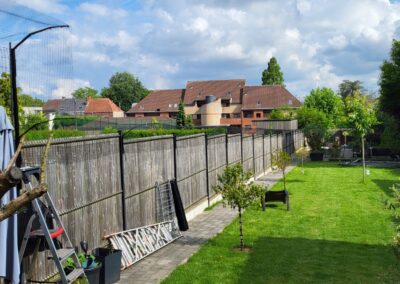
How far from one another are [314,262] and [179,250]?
3.02 meters

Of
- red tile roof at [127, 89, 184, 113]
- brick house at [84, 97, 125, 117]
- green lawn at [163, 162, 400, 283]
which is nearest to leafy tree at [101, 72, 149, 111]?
brick house at [84, 97, 125, 117]

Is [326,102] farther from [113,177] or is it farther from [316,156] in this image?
Answer: [113,177]

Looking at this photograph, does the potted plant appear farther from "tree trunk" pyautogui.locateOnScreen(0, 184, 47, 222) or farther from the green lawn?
"tree trunk" pyautogui.locateOnScreen(0, 184, 47, 222)

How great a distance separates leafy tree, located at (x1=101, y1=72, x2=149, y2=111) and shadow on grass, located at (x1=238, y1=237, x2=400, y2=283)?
114 meters

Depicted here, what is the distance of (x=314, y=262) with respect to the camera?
9.25 meters

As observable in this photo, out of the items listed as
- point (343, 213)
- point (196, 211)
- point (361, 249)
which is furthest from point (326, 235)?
point (196, 211)

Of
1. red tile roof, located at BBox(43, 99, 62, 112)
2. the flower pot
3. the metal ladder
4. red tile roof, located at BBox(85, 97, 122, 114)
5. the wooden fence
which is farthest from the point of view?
red tile roof, located at BBox(85, 97, 122, 114)

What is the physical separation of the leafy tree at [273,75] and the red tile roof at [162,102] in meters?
16.8

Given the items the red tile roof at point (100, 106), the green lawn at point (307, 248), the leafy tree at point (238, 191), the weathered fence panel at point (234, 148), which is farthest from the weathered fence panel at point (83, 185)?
the red tile roof at point (100, 106)

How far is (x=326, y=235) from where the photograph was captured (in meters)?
11.5

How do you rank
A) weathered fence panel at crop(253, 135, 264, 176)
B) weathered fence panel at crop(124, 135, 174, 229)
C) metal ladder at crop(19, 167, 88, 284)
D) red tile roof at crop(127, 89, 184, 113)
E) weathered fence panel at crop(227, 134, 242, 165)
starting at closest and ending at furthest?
1. metal ladder at crop(19, 167, 88, 284)
2. weathered fence panel at crop(124, 135, 174, 229)
3. weathered fence panel at crop(227, 134, 242, 165)
4. weathered fence panel at crop(253, 135, 264, 176)
5. red tile roof at crop(127, 89, 184, 113)

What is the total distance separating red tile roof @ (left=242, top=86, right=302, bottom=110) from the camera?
72.1 m

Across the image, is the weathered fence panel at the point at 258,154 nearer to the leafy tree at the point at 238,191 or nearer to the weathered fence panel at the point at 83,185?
the leafy tree at the point at 238,191

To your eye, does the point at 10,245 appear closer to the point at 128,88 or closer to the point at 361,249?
the point at 361,249
